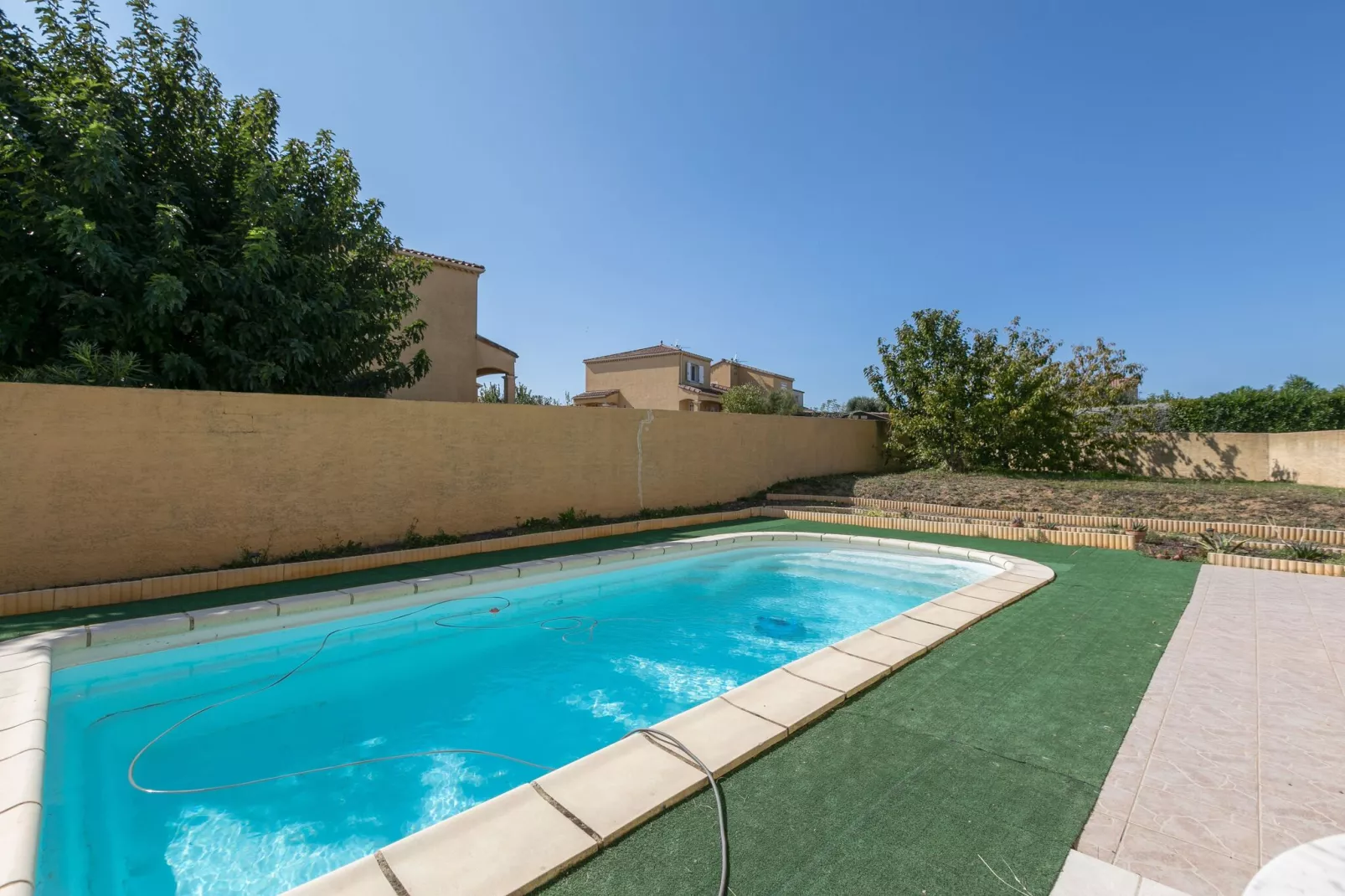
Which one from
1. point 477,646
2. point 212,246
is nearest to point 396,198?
point 212,246

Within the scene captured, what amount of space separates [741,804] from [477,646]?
400 cm

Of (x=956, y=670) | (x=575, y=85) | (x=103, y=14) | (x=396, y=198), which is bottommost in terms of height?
(x=956, y=670)

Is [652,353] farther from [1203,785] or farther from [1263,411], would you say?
[1203,785]

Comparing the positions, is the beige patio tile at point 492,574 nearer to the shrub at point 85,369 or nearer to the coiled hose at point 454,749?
the coiled hose at point 454,749

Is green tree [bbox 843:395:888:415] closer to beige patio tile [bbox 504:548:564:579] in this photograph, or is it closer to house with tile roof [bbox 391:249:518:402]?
house with tile roof [bbox 391:249:518:402]

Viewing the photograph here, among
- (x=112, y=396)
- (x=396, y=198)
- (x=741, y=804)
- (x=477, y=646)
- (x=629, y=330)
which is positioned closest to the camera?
(x=741, y=804)

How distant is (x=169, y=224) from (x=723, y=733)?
8.45 meters

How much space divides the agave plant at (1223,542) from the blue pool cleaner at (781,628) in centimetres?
550

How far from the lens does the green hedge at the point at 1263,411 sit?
562 inches

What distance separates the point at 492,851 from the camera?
1.88 m

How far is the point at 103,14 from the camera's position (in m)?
7.17

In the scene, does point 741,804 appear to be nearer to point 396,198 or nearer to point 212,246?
point 212,246

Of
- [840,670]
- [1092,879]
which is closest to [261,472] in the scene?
[840,670]

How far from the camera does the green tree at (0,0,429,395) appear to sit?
622 centimetres
